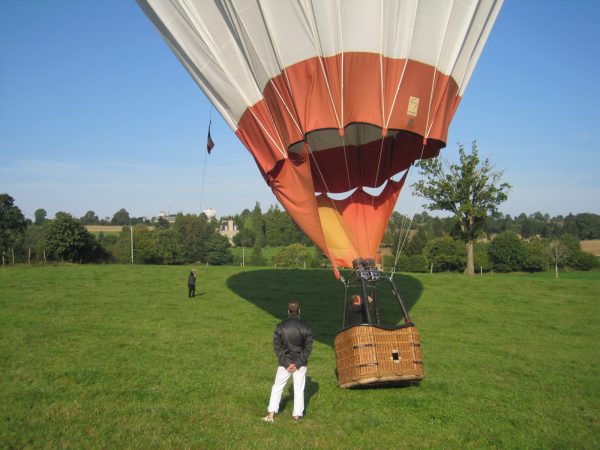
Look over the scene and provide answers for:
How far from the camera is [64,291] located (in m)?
20.8

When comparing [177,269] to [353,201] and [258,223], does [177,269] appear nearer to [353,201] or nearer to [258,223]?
[353,201]

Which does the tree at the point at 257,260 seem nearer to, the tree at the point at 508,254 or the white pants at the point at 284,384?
the tree at the point at 508,254

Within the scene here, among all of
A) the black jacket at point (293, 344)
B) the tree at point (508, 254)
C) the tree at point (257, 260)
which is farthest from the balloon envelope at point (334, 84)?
the tree at point (508, 254)

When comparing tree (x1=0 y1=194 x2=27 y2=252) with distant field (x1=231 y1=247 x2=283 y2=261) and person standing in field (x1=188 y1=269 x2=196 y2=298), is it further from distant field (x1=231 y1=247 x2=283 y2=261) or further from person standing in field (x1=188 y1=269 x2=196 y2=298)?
person standing in field (x1=188 y1=269 x2=196 y2=298)

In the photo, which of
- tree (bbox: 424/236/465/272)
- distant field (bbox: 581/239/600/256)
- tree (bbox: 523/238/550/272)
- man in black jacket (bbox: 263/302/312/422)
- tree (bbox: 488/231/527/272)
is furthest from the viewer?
distant field (bbox: 581/239/600/256)

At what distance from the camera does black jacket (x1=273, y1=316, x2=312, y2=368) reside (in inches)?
289

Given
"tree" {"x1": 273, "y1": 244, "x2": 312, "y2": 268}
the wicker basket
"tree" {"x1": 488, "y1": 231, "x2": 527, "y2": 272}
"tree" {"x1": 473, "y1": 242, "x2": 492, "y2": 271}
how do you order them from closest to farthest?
the wicker basket
"tree" {"x1": 273, "y1": 244, "x2": 312, "y2": 268}
"tree" {"x1": 488, "y1": 231, "x2": 527, "y2": 272}
"tree" {"x1": 473, "y1": 242, "x2": 492, "y2": 271}

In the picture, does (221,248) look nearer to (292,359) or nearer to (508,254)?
(508,254)

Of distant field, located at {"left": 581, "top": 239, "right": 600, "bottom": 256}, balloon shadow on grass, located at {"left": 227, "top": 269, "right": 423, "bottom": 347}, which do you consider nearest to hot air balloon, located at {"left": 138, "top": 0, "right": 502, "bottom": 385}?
balloon shadow on grass, located at {"left": 227, "top": 269, "right": 423, "bottom": 347}

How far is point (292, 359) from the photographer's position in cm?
736

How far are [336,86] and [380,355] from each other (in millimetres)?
4344

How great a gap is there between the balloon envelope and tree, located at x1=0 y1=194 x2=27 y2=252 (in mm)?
53064

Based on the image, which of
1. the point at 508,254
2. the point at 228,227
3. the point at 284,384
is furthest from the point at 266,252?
the point at 284,384

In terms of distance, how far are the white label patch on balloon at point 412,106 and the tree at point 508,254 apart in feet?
214
